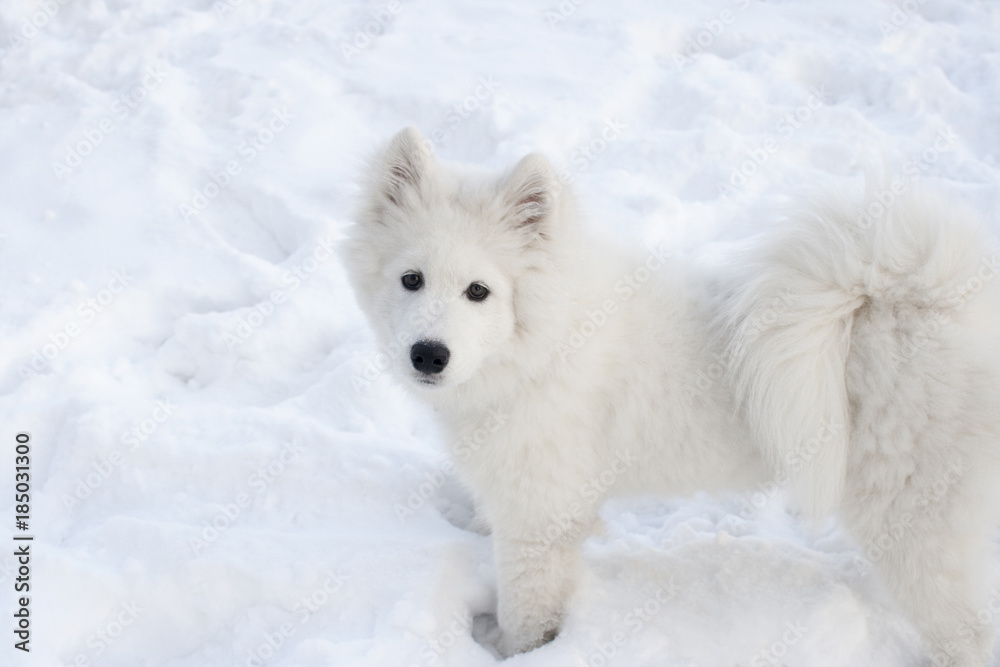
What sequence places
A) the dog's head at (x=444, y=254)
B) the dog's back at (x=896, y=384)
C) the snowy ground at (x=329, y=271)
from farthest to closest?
the snowy ground at (x=329, y=271) → the dog's head at (x=444, y=254) → the dog's back at (x=896, y=384)

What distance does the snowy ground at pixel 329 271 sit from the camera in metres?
2.64

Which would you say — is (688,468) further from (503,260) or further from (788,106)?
(788,106)

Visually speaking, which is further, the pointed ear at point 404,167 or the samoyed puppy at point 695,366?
the pointed ear at point 404,167

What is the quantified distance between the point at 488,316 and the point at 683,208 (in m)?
2.73

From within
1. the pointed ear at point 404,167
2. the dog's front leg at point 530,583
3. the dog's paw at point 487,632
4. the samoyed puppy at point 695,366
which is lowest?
the dog's paw at point 487,632

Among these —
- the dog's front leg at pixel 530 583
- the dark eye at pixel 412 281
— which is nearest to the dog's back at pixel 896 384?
the dog's front leg at pixel 530 583

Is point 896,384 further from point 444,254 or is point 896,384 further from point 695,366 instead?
point 444,254

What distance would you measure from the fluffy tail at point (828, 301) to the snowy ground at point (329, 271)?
702mm

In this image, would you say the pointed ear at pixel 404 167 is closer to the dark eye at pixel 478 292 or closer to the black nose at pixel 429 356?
the dark eye at pixel 478 292

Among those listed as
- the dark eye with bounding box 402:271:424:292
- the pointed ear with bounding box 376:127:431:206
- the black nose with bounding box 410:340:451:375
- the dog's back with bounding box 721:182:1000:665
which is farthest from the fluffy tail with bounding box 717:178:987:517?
the pointed ear with bounding box 376:127:431:206

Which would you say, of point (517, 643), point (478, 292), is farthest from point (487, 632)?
point (478, 292)

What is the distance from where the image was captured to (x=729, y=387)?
8.34 ft

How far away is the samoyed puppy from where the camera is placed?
2.26 m

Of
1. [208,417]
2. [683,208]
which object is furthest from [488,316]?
[683,208]
